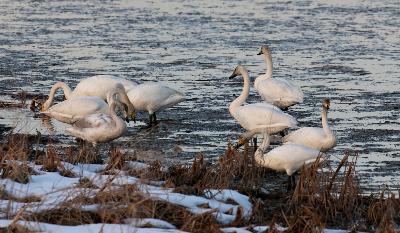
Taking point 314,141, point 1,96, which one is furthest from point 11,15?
point 314,141

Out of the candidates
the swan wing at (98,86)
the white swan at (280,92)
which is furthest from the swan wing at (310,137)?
the swan wing at (98,86)

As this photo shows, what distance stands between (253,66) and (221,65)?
2.22 feet

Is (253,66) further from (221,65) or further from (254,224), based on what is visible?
(254,224)

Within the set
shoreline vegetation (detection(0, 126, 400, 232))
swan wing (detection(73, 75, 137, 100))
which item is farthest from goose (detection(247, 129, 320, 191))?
swan wing (detection(73, 75, 137, 100))

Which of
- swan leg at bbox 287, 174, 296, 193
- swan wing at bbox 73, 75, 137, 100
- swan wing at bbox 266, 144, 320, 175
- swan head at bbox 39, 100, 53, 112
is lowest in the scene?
swan leg at bbox 287, 174, 296, 193

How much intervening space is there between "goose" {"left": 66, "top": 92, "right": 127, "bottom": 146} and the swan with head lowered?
0.70 meters

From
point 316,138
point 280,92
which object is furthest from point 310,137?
point 280,92

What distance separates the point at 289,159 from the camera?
9.65 meters

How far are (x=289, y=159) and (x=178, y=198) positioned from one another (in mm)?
2190

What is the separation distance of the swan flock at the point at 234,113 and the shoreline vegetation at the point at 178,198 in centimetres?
39

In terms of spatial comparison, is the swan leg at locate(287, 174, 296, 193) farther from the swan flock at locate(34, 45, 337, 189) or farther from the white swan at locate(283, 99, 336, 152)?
the white swan at locate(283, 99, 336, 152)

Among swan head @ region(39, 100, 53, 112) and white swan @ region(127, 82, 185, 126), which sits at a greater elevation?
white swan @ region(127, 82, 185, 126)

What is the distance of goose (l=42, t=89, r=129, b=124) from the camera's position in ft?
41.1

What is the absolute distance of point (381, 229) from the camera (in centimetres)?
767
